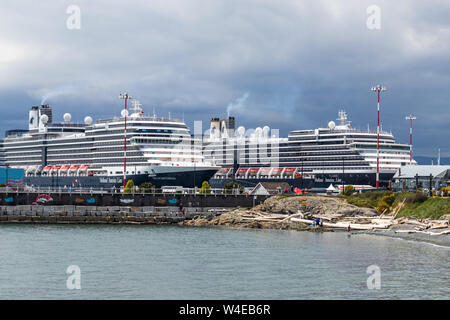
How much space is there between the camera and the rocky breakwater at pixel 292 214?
76.5m

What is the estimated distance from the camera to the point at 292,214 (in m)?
80.6

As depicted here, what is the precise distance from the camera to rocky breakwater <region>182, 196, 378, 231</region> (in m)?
76.5

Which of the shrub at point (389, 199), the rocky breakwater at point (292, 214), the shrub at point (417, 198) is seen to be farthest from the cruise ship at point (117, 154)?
the shrub at point (417, 198)

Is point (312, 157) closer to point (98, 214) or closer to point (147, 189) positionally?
point (147, 189)

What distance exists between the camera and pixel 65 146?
480 feet

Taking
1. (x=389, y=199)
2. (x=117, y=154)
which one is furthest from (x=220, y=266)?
(x=117, y=154)

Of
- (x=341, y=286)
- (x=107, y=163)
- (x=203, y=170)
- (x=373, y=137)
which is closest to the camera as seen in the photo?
(x=341, y=286)

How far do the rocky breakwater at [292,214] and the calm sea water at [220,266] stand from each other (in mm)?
9107

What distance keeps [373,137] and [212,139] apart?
43.5m

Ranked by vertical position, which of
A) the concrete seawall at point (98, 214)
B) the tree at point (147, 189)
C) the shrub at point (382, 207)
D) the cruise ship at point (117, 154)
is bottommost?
the concrete seawall at point (98, 214)

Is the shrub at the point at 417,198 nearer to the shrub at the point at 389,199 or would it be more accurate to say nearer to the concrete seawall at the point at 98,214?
the shrub at the point at 389,199
